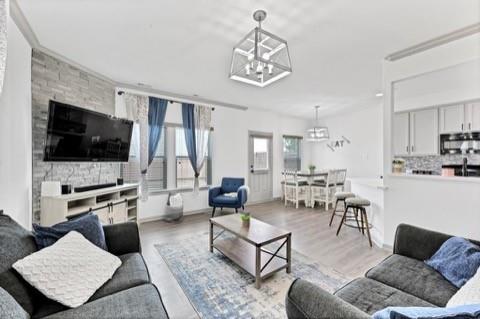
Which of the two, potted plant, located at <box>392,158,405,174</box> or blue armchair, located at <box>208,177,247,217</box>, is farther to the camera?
blue armchair, located at <box>208,177,247,217</box>

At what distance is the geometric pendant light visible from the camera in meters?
2.04

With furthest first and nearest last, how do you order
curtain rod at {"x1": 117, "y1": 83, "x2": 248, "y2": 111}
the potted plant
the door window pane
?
1. the door window pane
2. curtain rod at {"x1": 117, "y1": 83, "x2": 248, "y2": 111}
3. the potted plant

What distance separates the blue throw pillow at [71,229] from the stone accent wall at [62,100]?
1633mm

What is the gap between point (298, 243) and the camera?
125 inches

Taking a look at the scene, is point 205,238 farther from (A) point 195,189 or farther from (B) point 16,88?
(B) point 16,88

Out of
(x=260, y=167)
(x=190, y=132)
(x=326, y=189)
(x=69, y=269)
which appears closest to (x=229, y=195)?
(x=190, y=132)

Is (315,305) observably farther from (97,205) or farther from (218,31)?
(97,205)

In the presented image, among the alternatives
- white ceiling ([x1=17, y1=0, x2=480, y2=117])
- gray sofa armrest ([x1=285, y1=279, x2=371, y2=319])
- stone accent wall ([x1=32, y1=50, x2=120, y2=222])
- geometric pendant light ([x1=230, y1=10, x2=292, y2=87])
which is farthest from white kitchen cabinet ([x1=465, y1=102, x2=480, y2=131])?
stone accent wall ([x1=32, y1=50, x2=120, y2=222])

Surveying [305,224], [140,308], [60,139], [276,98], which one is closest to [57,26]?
[60,139]

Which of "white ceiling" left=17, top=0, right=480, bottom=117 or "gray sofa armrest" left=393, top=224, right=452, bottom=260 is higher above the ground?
"white ceiling" left=17, top=0, right=480, bottom=117

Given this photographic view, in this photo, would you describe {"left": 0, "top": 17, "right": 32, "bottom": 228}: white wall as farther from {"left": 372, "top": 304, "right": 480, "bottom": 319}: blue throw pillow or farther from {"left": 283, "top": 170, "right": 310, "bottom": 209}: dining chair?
{"left": 283, "top": 170, "right": 310, "bottom": 209}: dining chair

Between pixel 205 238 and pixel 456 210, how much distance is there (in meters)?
3.17

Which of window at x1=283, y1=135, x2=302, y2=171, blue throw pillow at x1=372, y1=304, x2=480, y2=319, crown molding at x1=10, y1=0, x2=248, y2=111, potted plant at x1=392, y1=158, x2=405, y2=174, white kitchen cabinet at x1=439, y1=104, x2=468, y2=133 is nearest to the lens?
blue throw pillow at x1=372, y1=304, x2=480, y2=319

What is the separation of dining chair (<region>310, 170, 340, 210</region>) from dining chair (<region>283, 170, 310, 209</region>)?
17 cm
